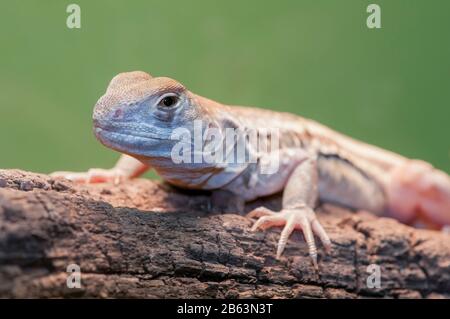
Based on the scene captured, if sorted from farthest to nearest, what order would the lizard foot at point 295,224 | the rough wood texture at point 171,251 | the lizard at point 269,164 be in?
the lizard foot at point 295,224 < the lizard at point 269,164 < the rough wood texture at point 171,251

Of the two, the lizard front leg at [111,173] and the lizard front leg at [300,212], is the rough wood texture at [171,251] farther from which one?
the lizard front leg at [111,173]

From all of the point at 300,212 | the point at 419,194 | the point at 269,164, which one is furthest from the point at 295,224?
the point at 419,194

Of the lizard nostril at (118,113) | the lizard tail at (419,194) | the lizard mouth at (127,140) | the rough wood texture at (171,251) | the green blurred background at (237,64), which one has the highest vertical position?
the green blurred background at (237,64)

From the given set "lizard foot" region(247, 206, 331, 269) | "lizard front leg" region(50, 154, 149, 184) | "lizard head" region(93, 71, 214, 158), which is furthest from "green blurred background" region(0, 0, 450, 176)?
"lizard foot" region(247, 206, 331, 269)

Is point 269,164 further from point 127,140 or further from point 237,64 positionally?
point 237,64

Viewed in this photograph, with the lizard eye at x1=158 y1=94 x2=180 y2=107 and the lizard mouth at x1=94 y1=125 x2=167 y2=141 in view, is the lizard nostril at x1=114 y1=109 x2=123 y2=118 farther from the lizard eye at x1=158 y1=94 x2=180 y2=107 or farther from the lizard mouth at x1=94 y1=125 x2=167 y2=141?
the lizard eye at x1=158 y1=94 x2=180 y2=107

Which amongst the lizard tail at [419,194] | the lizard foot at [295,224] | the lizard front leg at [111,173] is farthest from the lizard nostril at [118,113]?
the lizard tail at [419,194]

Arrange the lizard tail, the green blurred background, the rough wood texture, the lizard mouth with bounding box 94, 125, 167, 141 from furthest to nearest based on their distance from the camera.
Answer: the lizard tail → the green blurred background → the lizard mouth with bounding box 94, 125, 167, 141 → the rough wood texture
